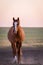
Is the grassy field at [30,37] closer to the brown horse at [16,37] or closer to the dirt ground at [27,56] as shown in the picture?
the dirt ground at [27,56]

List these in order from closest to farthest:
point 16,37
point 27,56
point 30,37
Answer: point 16,37 → point 27,56 → point 30,37

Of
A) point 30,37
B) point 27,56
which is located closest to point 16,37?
point 27,56

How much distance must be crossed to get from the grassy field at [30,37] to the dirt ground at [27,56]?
106 mm

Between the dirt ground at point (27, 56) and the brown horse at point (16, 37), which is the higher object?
the brown horse at point (16, 37)

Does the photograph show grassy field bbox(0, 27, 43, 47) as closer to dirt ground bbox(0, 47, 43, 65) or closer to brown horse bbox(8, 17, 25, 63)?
dirt ground bbox(0, 47, 43, 65)

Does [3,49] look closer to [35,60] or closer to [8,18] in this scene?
[35,60]

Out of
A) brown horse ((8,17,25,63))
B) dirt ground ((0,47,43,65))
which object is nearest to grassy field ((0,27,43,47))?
dirt ground ((0,47,43,65))

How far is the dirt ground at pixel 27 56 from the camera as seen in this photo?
1.89 metres

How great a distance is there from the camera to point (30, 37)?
2434 millimetres

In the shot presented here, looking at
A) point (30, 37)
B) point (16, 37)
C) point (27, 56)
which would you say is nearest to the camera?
point (16, 37)

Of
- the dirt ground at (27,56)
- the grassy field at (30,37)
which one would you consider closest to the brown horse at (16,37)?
the dirt ground at (27,56)

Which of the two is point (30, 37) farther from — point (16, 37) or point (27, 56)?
point (16, 37)

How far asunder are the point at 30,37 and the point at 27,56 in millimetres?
419

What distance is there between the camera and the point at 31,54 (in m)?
2.09
